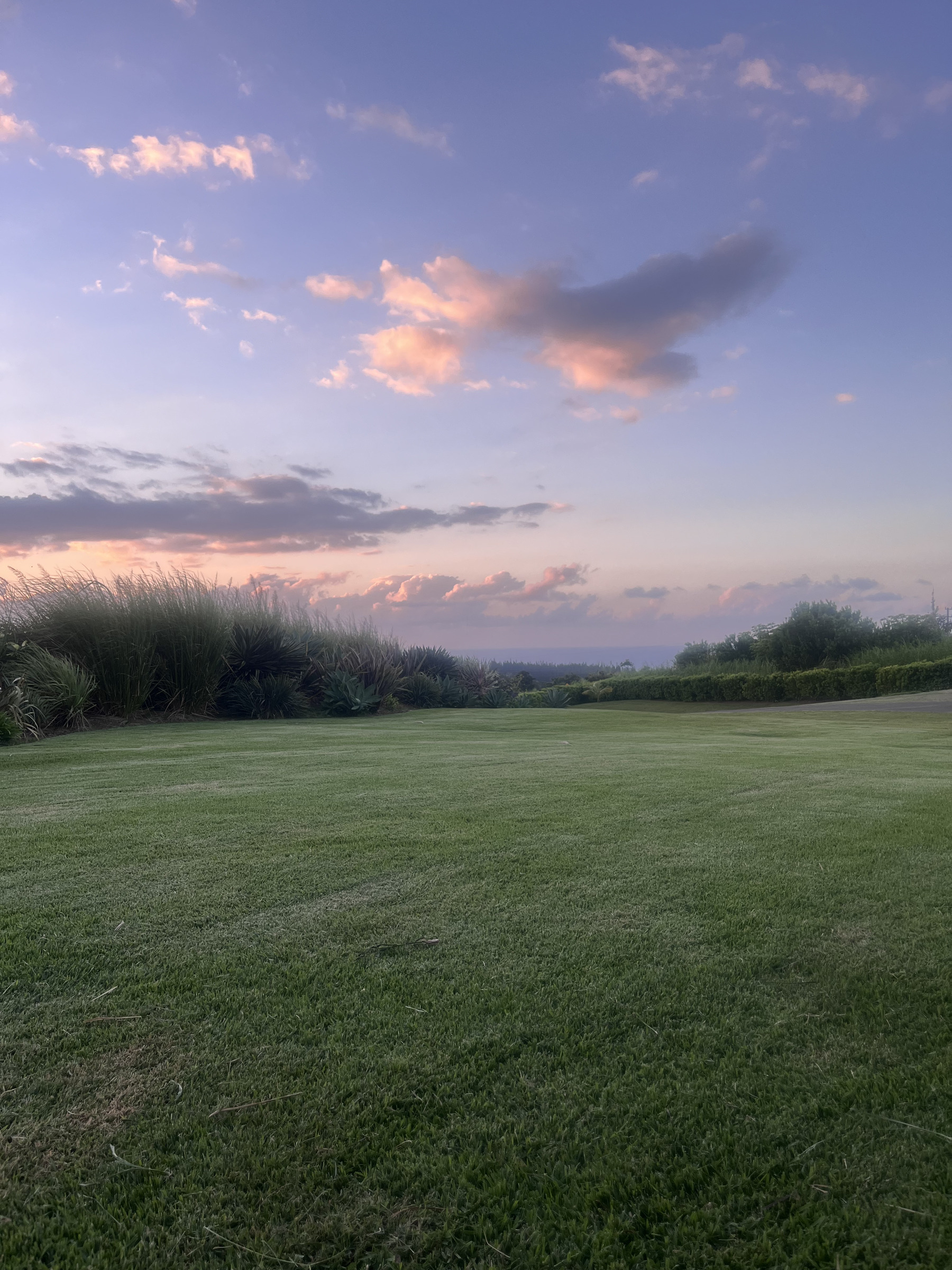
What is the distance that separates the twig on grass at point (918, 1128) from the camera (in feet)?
4.03

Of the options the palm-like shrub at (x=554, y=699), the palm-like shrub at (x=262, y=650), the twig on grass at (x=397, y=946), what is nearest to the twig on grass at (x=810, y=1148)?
the twig on grass at (x=397, y=946)

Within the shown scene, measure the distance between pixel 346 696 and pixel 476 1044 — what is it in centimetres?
1211

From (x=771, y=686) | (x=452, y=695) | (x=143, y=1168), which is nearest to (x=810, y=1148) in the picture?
(x=143, y=1168)

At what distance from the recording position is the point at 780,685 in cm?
2073

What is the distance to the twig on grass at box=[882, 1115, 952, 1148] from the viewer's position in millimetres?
1229

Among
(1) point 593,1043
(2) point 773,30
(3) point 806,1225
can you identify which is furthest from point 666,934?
(2) point 773,30

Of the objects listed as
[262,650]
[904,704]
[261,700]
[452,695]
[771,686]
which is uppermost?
[262,650]

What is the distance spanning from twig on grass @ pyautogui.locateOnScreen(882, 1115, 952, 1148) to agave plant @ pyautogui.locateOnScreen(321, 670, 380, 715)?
12381 mm

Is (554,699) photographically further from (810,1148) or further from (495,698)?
(810,1148)

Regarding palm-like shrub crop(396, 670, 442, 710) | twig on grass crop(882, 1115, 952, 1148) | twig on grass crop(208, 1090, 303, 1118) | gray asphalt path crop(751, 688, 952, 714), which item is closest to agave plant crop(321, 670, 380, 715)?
A: palm-like shrub crop(396, 670, 442, 710)

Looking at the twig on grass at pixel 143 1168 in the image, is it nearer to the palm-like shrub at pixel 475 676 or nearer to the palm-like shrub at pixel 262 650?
the palm-like shrub at pixel 262 650

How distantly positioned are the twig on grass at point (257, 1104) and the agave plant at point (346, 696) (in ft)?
39.6

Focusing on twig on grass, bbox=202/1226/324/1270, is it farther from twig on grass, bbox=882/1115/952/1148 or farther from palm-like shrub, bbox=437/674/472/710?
palm-like shrub, bbox=437/674/472/710

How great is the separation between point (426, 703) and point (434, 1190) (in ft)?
48.6
